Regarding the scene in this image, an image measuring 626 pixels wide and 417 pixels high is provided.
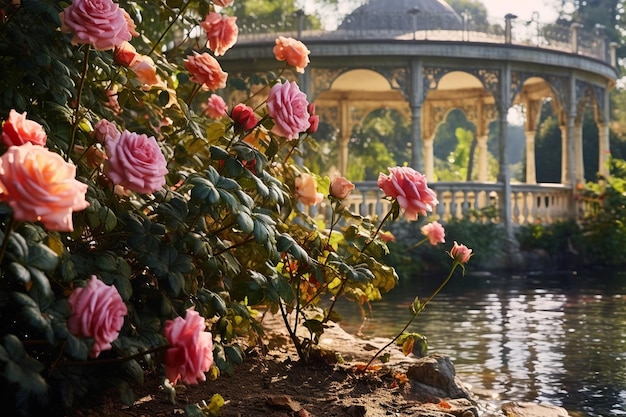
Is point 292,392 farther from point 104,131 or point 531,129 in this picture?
point 531,129

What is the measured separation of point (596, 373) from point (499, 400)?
121 cm

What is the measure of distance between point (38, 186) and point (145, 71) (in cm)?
217

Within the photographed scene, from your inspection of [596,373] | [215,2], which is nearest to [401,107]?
[596,373]

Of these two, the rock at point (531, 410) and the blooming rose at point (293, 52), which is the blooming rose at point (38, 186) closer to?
the blooming rose at point (293, 52)

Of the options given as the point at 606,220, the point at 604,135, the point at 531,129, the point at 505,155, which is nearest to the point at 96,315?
the point at 505,155

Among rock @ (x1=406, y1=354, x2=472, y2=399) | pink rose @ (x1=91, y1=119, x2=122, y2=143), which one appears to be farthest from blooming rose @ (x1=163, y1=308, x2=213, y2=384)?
rock @ (x1=406, y1=354, x2=472, y2=399)

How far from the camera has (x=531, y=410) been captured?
538cm

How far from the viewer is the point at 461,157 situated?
29812mm

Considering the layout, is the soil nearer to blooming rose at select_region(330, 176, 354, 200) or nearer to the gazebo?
blooming rose at select_region(330, 176, 354, 200)

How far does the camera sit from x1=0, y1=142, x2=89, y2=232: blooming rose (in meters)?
2.24

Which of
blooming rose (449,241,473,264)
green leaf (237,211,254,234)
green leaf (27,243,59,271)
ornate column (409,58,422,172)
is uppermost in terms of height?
ornate column (409,58,422,172)

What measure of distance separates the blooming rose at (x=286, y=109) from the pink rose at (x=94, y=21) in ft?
3.19

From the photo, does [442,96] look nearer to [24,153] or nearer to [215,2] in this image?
[215,2]

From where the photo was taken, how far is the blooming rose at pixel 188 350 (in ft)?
9.02
